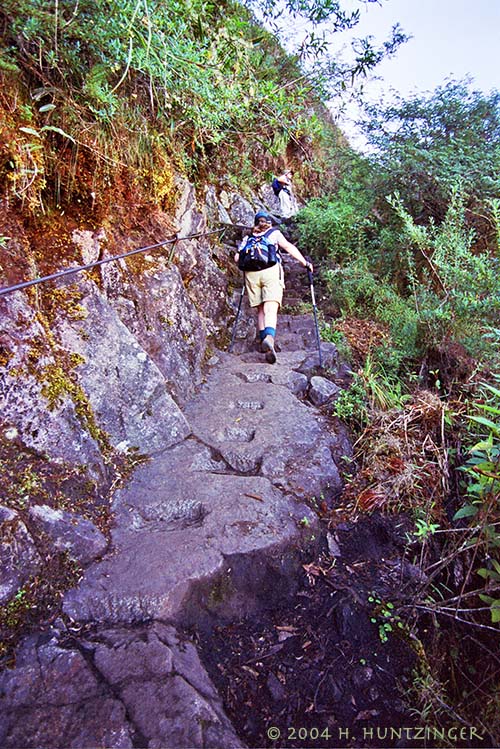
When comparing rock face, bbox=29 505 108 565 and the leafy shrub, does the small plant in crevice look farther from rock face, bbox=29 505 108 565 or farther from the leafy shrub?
the leafy shrub

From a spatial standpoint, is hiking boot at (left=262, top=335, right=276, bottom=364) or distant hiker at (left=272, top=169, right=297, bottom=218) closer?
hiking boot at (left=262, top=335, right=276, bottom=364)

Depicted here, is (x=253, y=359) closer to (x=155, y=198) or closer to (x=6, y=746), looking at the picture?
(x=155, y=198)

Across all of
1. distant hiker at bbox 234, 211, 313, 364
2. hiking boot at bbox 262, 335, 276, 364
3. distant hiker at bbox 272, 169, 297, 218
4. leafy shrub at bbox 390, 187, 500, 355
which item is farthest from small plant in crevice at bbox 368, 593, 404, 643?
distant hiker at bbox 272, 169, 297, 218

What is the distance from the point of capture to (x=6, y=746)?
4.87 feet

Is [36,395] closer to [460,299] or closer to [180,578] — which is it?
[180,578]

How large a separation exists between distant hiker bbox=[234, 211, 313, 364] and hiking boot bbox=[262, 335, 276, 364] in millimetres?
14

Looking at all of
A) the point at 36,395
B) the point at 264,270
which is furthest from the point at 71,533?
the point at 264,270

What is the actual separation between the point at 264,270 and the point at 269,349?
3.82 feet

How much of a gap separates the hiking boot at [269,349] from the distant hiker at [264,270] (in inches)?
0.5

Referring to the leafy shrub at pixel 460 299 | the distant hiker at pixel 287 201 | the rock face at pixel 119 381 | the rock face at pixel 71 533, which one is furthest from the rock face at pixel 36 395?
the distant hiker at pixel 287 201

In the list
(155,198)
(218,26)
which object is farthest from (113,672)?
(218,26)

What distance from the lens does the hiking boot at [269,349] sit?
5.12 meters

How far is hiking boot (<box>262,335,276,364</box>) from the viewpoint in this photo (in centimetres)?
512

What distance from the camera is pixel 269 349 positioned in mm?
5148
